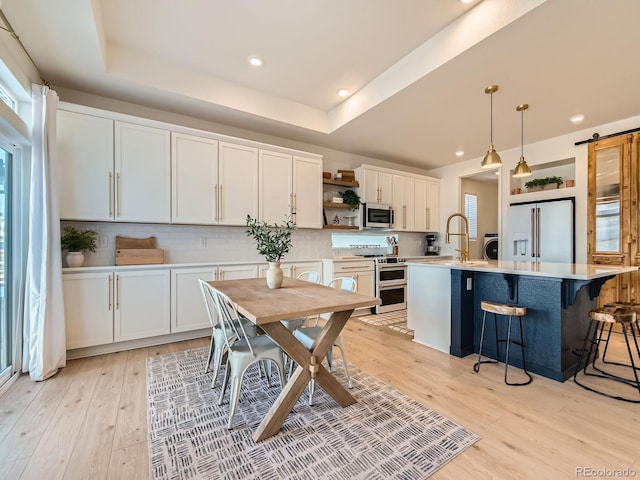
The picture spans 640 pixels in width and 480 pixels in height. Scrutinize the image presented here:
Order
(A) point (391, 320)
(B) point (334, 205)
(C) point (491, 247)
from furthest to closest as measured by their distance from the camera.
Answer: (C) point (491, 247) < (B) point (334, 205) < (A) point (391, 320)

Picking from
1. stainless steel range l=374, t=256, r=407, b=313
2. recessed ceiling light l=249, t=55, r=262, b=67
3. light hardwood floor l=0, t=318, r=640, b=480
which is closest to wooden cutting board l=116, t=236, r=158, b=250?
light hardwood floor l=0, t=318, r=640, b=480

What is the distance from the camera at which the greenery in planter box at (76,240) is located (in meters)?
2.96

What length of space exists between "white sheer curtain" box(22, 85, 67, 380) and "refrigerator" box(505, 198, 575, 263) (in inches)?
238

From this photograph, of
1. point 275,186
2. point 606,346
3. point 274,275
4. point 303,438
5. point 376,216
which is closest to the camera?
point 303,438

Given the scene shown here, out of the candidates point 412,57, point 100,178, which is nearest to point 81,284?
point 100,178

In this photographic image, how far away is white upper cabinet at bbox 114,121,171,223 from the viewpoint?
313 cm

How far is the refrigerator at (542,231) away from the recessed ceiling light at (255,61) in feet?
14.7

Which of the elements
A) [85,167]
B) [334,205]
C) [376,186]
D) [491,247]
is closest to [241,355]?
[85,167]

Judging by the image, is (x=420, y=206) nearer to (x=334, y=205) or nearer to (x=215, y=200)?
(x=334, y=205)

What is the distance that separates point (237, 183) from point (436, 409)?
10.8 ft

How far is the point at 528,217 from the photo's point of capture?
468cm

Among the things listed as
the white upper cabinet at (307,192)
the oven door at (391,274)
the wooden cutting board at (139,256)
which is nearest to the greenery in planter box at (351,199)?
the white upper cabinet at (307,192)

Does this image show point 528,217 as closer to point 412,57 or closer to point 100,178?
point 412,57

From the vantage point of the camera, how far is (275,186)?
13.7ft
